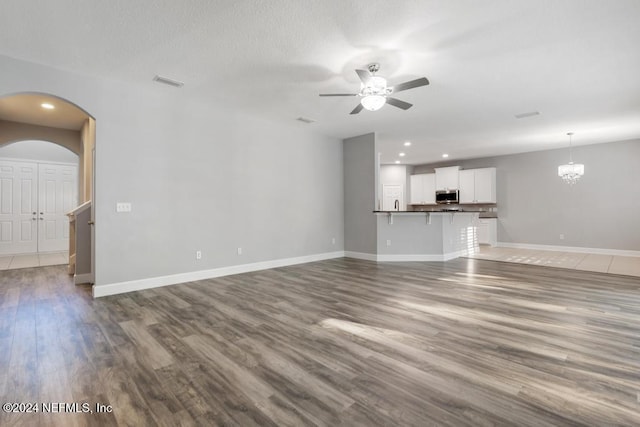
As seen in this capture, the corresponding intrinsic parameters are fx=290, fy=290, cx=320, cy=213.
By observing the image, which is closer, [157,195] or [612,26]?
[612,26]

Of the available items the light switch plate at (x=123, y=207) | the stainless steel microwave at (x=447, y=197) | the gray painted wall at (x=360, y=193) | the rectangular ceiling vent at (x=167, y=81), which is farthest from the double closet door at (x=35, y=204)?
the stainless steel microwave at (x=447, y=197)

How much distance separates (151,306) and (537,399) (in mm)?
3716

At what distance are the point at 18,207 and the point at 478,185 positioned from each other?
506 inches

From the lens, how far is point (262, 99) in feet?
15.0

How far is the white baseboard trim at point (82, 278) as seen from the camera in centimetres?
455

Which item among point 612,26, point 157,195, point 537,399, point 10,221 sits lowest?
point 537,399

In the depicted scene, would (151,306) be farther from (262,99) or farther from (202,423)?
(262,99)

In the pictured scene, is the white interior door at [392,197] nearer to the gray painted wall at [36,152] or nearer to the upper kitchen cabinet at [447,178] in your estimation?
the upper kitchen cabinet at [447,178]

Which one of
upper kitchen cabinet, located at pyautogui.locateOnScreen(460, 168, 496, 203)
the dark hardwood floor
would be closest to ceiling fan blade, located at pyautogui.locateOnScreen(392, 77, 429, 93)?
the dark hardwood floor

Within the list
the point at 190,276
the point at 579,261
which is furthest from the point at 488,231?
the point at 190,276

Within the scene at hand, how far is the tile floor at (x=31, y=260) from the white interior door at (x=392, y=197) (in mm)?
9564

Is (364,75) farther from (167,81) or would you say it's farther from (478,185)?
(478,185)

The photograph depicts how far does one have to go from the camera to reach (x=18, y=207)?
712 cm

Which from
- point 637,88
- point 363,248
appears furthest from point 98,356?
point 637,88
